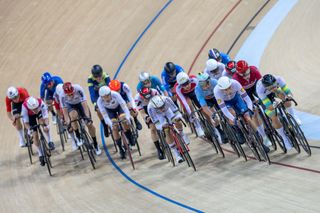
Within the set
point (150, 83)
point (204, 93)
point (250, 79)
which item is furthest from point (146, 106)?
point (250, 79)

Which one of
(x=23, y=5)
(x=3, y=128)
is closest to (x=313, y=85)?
(x=3, y=128)

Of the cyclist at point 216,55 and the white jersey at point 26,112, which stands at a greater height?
the cyclist at point 216,55

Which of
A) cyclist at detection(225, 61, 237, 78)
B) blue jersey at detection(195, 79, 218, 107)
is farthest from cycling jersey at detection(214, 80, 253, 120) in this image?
cyclist at detection(225, 61, 237, 78)

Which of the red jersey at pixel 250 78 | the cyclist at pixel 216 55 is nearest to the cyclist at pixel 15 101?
the cyclist at pixel 216 55

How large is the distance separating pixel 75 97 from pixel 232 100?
2562mm

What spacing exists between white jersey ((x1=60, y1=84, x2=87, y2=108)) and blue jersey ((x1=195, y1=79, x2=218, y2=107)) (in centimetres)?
190

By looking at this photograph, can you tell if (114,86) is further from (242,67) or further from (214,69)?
(242,67)

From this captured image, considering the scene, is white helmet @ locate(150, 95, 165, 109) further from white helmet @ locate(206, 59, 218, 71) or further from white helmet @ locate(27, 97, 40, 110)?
white helmet @ locate(27, 97, 40, 110)

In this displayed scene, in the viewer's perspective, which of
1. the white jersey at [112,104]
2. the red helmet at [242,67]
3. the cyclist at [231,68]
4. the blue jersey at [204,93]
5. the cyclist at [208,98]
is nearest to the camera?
the red helmet at [242,67]

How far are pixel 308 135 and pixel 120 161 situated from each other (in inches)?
111

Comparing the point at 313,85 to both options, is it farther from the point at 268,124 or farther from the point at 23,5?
the point at 23,5

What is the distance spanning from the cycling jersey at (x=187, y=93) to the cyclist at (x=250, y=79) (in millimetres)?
855

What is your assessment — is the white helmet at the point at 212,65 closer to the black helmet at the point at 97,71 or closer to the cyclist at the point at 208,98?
the cyclist at the point at 208,98

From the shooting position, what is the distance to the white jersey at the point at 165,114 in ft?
25.9
